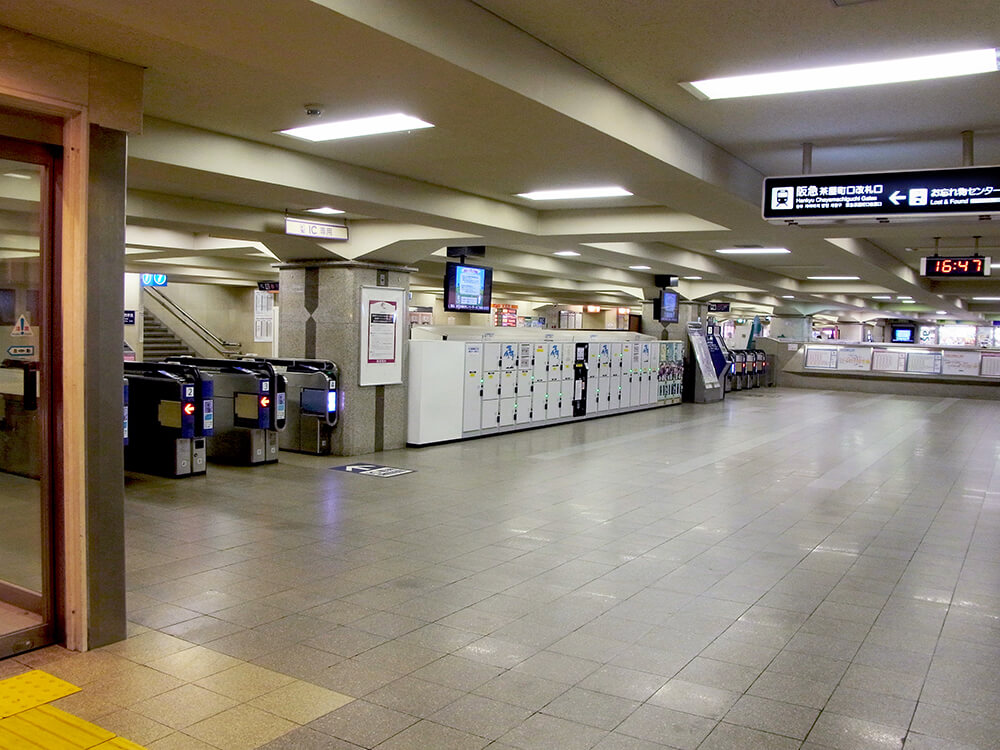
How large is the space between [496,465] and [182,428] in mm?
4056

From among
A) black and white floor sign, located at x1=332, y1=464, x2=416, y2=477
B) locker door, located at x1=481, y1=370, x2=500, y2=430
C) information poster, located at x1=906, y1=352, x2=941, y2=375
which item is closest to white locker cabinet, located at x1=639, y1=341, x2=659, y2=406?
locker door, located at x1=481, y1=370, x2=500, y2=430

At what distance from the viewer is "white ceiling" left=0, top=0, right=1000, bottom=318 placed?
3818 mm

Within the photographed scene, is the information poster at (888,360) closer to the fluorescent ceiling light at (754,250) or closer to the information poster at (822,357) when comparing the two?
the information poster at (822,357)

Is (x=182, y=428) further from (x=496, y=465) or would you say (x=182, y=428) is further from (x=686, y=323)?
(x=686, y=323)

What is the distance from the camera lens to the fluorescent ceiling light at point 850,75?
15.0 feet

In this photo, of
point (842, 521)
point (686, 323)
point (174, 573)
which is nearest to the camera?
point (174, 573)

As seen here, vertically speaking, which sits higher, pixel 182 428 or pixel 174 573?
pixel 182 428

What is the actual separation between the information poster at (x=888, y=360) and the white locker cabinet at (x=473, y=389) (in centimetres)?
1792

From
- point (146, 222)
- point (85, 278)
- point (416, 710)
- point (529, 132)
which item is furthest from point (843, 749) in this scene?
point (146, 222)

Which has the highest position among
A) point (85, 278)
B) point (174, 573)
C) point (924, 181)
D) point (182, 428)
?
point (924, 181)

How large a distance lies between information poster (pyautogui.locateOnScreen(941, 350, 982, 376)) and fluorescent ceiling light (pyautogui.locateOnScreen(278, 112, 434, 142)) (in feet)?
77.3

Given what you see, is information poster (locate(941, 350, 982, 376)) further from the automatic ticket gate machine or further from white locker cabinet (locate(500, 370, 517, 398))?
the automatic ticket gate machine

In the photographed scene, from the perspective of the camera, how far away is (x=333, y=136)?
6.64 metres

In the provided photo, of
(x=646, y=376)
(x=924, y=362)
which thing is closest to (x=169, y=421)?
(x=646, y=376)
